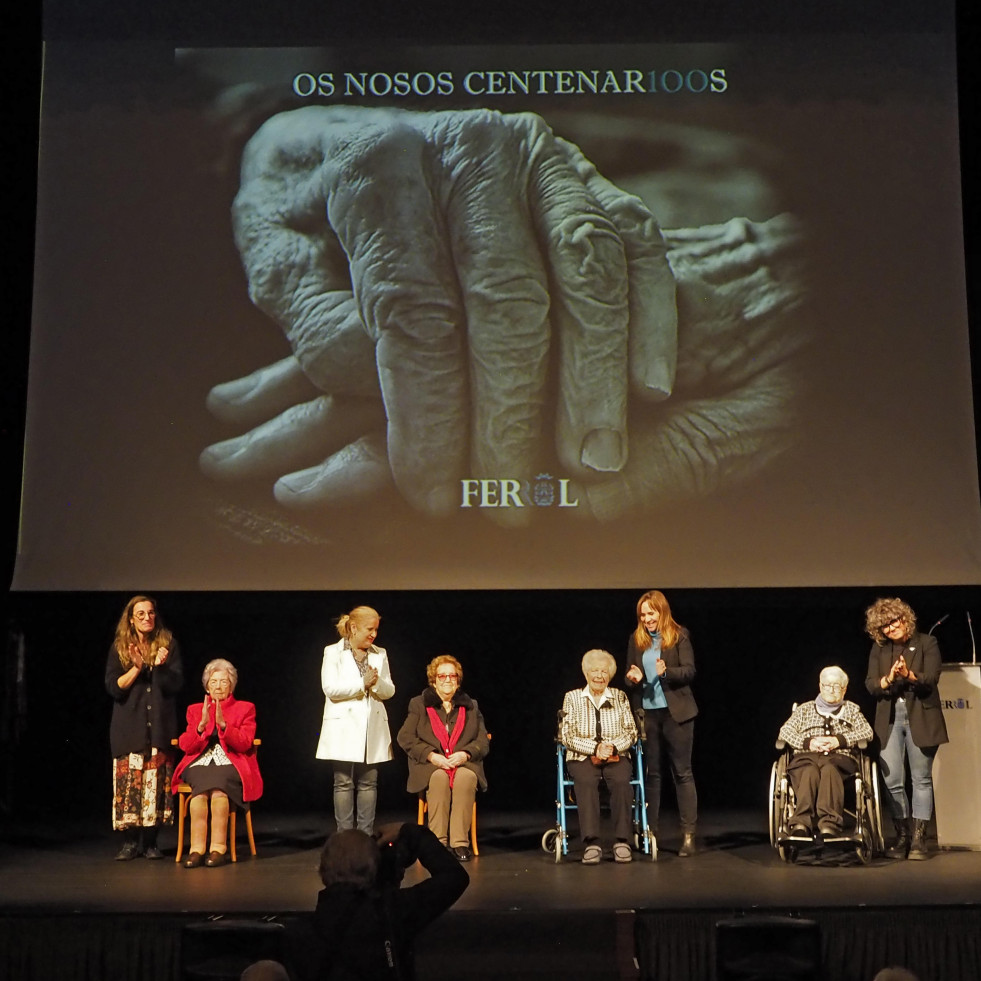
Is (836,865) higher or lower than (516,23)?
lower

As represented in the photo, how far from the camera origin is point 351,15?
6250 mm

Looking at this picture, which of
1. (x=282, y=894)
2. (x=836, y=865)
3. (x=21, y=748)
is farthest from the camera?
(x=21, y=748)

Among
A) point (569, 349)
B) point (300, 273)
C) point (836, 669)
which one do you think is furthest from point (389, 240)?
point (836, 669)

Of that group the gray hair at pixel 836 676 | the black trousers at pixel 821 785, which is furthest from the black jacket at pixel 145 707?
the gray hair at pixel 836 676

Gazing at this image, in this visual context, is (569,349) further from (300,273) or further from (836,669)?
(836,669)

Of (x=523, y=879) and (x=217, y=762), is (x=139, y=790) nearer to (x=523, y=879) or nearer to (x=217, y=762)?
(x=217, y=762)

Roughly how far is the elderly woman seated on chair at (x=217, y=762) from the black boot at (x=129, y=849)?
305 mm

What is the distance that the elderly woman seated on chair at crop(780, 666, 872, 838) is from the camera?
5.24 meters

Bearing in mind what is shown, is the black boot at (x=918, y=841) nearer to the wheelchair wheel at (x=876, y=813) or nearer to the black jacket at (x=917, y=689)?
the wheelchair wheel at (x=876, y=813)

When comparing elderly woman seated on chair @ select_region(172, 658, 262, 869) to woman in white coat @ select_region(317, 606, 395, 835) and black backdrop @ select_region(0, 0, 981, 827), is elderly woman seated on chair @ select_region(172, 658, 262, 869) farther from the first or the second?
black backdrop @ select_region(0, 0, 981, 827)

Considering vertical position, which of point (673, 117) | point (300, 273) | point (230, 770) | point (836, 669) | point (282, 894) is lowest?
point (282, 894)

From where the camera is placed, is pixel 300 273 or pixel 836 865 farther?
pixel 300 273

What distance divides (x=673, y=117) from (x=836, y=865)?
3.56 meters

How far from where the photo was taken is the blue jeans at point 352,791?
5.56 meters
